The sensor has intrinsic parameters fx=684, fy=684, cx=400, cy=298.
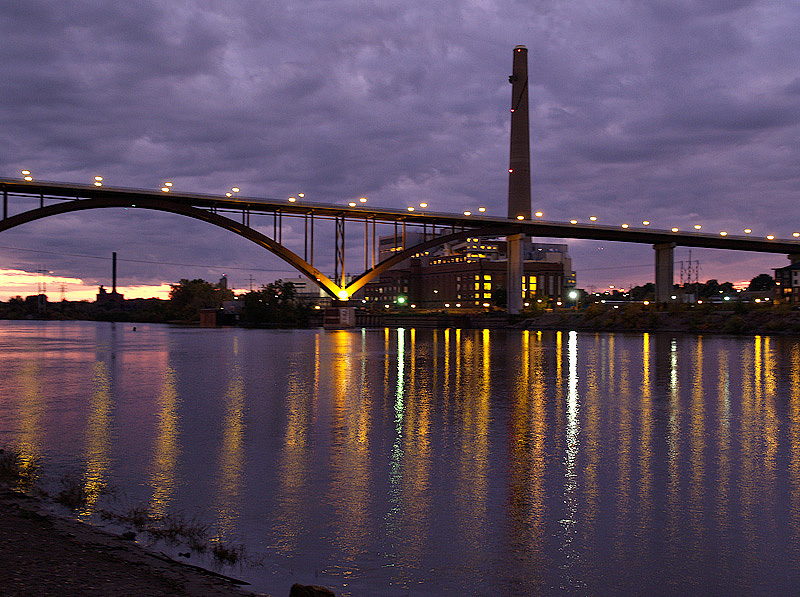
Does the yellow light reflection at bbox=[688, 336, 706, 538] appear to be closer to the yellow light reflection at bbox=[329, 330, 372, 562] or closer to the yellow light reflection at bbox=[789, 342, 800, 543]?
the yellow light reflection at bbox=[789, 342, 800, 543]

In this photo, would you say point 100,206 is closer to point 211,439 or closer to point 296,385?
point 296,385

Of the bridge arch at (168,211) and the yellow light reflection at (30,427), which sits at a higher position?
the bridge arch at (168,211)

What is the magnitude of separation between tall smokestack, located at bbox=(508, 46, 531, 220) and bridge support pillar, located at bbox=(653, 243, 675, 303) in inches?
1014

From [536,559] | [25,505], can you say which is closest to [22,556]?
[25,505]

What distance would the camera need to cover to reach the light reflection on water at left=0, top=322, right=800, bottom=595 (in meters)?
6.89

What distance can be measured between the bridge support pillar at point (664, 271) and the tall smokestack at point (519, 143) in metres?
25.8

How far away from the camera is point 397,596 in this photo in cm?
616

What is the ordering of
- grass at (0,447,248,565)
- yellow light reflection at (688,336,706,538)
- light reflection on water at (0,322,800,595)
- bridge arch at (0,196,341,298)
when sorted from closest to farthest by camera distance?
light reflection on water at (0,322,800,595) < grass at (0,447,248,565) < yellow light reflection at (688,336,706,538) < bridge arch at (0,196,341,298)

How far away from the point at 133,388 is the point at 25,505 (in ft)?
47.4

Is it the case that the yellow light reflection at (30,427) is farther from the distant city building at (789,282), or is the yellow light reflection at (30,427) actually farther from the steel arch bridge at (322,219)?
the distant city building at (789,282)

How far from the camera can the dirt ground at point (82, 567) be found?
5371 mm

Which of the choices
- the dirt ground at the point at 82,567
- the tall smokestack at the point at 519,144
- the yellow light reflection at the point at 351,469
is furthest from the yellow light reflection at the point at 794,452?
the tall smokestack at the point at 519,144

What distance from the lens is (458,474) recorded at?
1054cm

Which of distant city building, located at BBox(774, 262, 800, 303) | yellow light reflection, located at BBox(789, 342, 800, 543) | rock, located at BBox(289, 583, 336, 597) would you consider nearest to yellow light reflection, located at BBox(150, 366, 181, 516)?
rock, located at BBox(289, 583, 336, 597)
